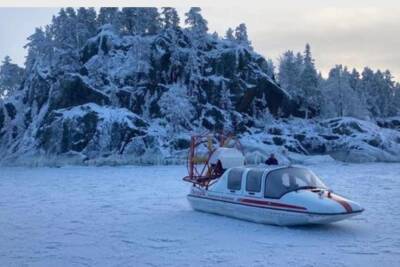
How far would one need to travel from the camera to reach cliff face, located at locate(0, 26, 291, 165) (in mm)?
66875

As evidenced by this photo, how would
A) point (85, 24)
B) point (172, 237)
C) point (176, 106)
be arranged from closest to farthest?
point (172, 237)
point (176, 106)
point (85, 24)

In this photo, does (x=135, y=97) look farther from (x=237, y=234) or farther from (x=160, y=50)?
(x=237, y=234)

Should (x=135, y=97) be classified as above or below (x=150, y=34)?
below

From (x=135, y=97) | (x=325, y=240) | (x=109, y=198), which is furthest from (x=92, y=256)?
(x=135, y=97)

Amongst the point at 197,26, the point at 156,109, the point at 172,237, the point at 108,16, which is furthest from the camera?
the point at 108,16

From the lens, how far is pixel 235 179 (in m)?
16.7

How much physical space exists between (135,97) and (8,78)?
37236 millimetres

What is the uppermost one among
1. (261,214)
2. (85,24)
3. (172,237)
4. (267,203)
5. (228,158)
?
(85,24)

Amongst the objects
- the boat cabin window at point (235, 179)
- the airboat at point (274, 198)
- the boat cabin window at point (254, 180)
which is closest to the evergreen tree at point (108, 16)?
the airboat at point (274, 198)

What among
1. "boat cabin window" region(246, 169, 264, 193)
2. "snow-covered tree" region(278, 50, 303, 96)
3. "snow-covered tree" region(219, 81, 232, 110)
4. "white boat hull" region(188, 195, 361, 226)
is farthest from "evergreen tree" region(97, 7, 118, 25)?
"boat cabin window" region(246, 169, 264, 193)

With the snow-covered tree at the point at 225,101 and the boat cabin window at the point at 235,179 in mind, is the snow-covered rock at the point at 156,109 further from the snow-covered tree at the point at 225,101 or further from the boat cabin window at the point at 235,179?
the boat cabin window at the point at 235,179

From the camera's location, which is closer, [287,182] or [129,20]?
[287,182]

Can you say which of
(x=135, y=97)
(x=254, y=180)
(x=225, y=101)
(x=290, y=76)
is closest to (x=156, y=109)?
(x=135, y=97)

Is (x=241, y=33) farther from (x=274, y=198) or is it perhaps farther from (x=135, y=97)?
(x=274, y=198)
